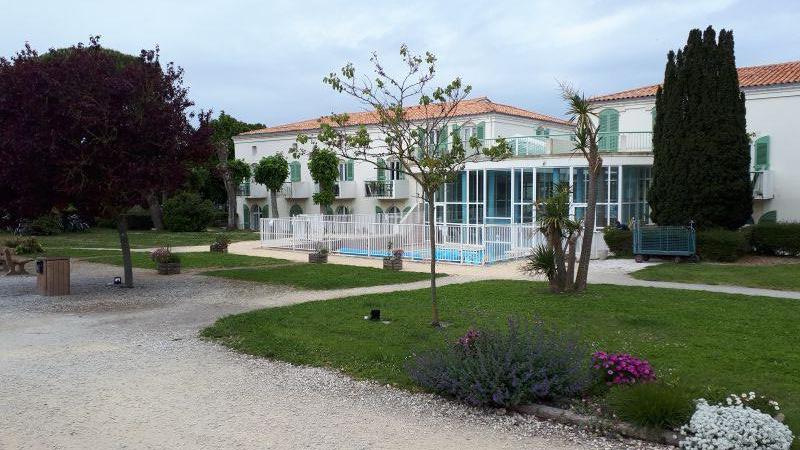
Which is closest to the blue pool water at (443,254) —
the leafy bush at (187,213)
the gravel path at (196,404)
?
the gravel path at (196,404)

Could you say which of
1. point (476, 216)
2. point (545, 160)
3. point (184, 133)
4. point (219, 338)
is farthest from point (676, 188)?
point (219, 338)

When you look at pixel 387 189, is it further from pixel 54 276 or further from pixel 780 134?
pixel 54 276

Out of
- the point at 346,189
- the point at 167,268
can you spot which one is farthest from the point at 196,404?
the point at 346,189

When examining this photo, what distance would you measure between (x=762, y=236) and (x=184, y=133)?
15.7 m

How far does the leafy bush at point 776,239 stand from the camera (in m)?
18.7

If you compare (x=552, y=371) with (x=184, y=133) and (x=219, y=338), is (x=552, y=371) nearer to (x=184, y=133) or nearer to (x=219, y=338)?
(x=219, y=338)

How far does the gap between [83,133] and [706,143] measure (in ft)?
53.9

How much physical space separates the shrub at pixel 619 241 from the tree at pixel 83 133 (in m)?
12.5

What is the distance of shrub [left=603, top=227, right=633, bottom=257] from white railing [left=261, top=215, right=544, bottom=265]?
6.69 feet

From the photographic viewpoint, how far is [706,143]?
1975 centimetres

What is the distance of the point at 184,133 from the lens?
594 inches

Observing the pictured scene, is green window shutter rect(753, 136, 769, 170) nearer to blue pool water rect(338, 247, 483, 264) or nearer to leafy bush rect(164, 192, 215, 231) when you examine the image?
blue pool water rect(338, 247, 483, 264)

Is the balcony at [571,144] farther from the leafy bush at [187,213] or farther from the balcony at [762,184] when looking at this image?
the leafy bush at [187,213]

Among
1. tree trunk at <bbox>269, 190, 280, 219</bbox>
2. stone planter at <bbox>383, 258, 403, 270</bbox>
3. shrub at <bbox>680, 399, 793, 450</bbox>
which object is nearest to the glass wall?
stone planter at <bbox>383, 258, 403, 270</bbox>
